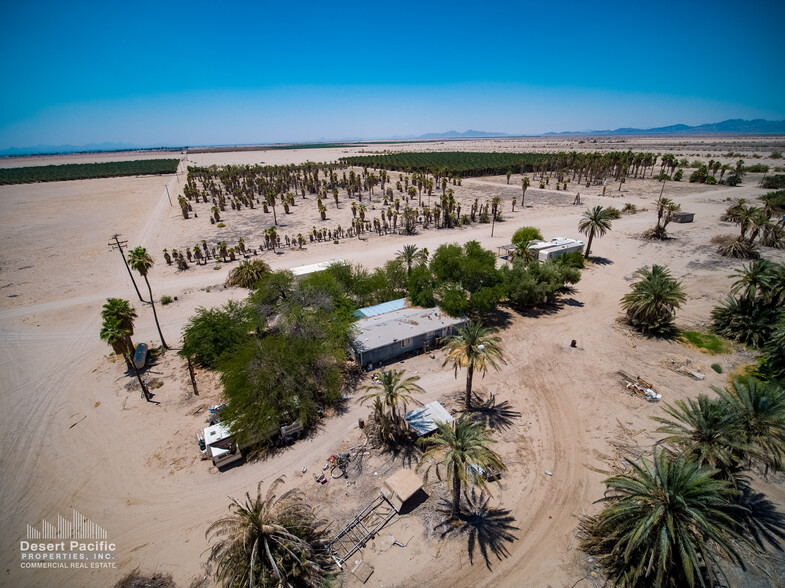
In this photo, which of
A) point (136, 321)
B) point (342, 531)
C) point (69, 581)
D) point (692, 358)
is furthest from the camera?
point (136, 321)

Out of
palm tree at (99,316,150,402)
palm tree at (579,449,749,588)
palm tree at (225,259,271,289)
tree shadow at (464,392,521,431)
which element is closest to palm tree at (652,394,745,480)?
palm tree at (579,449,749,588)

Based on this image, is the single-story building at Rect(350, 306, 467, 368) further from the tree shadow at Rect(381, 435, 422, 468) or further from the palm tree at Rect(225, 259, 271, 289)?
the palm tree at Rect(225, 259, 271, 289)

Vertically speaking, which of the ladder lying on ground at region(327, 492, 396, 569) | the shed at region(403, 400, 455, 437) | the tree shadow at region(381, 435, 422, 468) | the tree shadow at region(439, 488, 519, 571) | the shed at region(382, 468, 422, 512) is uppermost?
the shed at region(403, 400, 455, 437)

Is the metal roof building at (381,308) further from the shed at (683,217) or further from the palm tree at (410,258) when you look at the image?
the shed at (683,217)

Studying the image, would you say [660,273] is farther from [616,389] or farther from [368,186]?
[368,186]

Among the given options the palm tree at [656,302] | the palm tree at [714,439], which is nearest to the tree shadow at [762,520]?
the palm tree at [714,439]

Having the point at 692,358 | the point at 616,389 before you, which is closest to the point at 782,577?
the point at 616,389

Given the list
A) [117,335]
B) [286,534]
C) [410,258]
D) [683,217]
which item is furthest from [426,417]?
[683,217]
